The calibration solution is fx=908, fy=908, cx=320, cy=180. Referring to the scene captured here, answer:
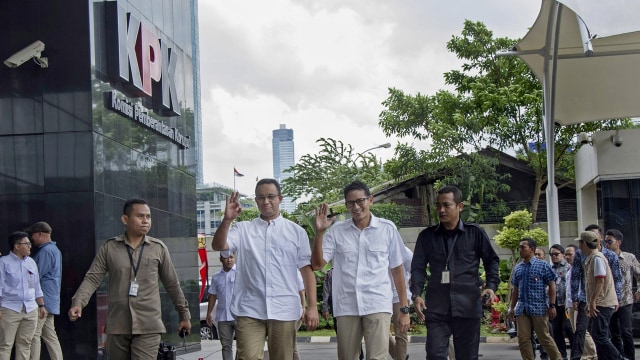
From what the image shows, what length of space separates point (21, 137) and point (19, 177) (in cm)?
54

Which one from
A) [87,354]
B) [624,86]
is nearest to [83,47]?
[87,354]

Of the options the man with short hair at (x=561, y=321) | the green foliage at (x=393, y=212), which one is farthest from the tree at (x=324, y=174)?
the man with short hair at (x=561, y=321)

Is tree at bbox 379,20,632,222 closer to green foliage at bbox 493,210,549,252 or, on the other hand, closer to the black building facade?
green foliage at bbox 493,210,549,252

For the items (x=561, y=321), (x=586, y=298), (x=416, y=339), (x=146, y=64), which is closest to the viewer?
(x=586, y=298)

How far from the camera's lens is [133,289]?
7.67 m

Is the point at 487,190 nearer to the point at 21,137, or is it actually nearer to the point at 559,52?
the point at 559,52

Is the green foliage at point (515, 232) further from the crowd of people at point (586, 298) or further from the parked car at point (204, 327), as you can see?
the crowd of people at point (586, 298)

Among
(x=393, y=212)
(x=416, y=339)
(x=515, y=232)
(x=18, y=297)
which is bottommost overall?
(x=416, y=339)

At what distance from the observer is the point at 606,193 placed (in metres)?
20.5

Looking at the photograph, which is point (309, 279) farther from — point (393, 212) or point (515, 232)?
point (393, 212)

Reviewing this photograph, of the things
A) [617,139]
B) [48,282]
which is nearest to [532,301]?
[48,282]

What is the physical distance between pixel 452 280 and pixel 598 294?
3830 mm

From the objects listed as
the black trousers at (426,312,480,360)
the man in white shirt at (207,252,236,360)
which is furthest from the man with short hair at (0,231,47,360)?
the black trousers at (426,312,480,360)

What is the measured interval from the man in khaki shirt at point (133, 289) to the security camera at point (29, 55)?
501 cm
